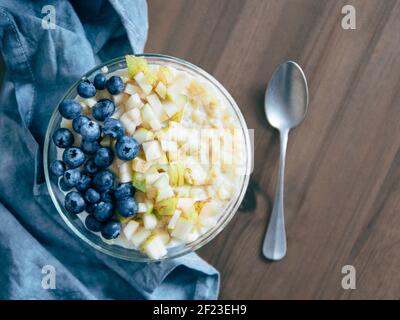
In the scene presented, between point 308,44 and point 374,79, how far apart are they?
0.58 ft

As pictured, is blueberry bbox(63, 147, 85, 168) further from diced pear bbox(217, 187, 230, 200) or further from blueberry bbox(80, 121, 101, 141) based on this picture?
diced pear bbox(217, 187, 230, 200)

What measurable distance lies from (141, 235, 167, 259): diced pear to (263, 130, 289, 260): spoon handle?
0.93ft

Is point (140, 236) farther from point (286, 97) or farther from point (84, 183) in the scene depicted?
point (286, 97)

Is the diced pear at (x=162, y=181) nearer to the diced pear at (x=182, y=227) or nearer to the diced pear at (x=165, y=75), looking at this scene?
the diced pear at (x=182, y=227)

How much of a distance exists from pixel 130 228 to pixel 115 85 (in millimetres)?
282

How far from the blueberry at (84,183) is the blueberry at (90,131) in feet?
0.26

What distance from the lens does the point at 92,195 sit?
104 cm

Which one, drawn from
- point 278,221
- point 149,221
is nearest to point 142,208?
point 149,221

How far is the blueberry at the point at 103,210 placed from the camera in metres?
1.04

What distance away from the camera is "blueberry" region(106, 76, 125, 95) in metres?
1.06

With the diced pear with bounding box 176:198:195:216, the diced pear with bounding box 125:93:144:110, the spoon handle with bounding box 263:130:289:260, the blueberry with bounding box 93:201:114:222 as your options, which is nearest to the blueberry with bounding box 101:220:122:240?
the blueberry with bounding box 93:201:114:222
